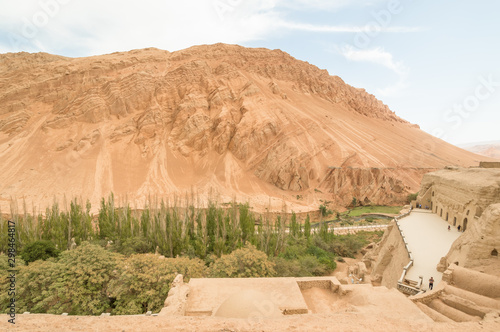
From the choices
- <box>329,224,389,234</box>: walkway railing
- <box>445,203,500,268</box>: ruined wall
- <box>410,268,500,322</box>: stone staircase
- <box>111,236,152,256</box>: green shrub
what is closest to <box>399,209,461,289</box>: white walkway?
<box>445,203,500,268</box>: ruined wall

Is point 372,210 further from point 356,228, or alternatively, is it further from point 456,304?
point 456,304

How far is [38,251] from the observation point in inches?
717

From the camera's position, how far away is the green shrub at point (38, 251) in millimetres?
17859

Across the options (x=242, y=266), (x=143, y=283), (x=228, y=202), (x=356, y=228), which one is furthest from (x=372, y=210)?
(x=143, y=283)

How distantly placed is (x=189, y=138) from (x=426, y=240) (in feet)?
134

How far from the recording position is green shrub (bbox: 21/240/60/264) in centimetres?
1786

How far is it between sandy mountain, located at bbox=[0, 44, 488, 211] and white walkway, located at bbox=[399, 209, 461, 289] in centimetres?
1946

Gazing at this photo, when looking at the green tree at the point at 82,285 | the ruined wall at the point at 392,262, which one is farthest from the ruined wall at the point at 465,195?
the green tree at the point at 82,285

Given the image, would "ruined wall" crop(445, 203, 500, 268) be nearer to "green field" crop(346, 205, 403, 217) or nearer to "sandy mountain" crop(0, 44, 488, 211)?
"green field" crop(346, 205, 403, 217)

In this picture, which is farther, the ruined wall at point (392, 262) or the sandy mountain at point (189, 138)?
the sandy mountain at point (189, 138)

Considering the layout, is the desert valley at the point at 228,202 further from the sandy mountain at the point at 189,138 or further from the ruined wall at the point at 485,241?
the sandy mountain at the point at 189,138

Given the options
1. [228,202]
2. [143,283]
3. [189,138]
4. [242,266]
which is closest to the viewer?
[143,283]

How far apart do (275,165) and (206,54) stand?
34362 millimetres

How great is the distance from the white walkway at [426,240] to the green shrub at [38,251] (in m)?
22.5
